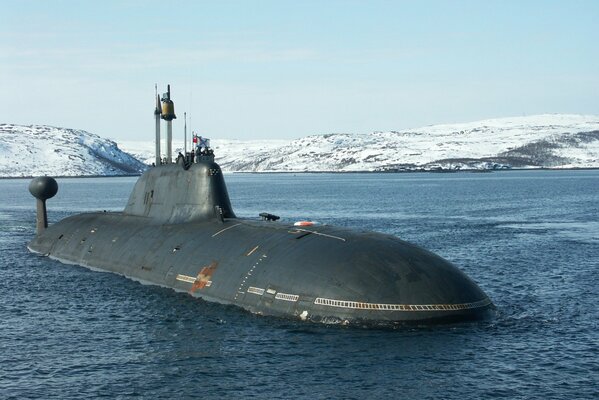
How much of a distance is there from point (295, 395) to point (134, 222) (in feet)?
94.0

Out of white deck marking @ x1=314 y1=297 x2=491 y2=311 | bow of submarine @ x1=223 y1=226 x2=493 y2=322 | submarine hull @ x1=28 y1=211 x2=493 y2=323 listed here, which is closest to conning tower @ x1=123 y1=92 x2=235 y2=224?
submarine hull @ x1=28 y1=211 x2=493 y2=323

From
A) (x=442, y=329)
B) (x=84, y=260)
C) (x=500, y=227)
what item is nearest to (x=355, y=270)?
(x=442, y=329)

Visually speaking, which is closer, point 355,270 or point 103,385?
point 103,385

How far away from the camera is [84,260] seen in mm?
54906

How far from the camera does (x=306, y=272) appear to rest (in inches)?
1394

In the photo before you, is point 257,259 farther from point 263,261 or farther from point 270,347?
point 270,347

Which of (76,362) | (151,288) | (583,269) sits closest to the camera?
(76,362)

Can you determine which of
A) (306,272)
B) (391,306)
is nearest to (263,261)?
(306,272)

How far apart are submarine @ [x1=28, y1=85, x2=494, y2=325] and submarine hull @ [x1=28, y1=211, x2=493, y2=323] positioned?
0.16 ft

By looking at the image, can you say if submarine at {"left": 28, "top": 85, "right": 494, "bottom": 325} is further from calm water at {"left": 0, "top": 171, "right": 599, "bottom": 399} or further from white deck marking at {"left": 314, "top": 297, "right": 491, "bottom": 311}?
calm water at {"left": 0, "top": 171, "right": 599, "bottom": 399}

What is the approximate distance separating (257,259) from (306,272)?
401 cm

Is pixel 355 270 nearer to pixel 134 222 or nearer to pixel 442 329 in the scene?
pixel 442 329

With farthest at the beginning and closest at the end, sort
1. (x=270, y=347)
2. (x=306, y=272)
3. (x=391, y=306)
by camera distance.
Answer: (x=306, y=272) < (x=391, y=306) < (x=270, y=347)

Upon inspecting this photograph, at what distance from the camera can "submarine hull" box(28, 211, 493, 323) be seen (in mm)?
33312
